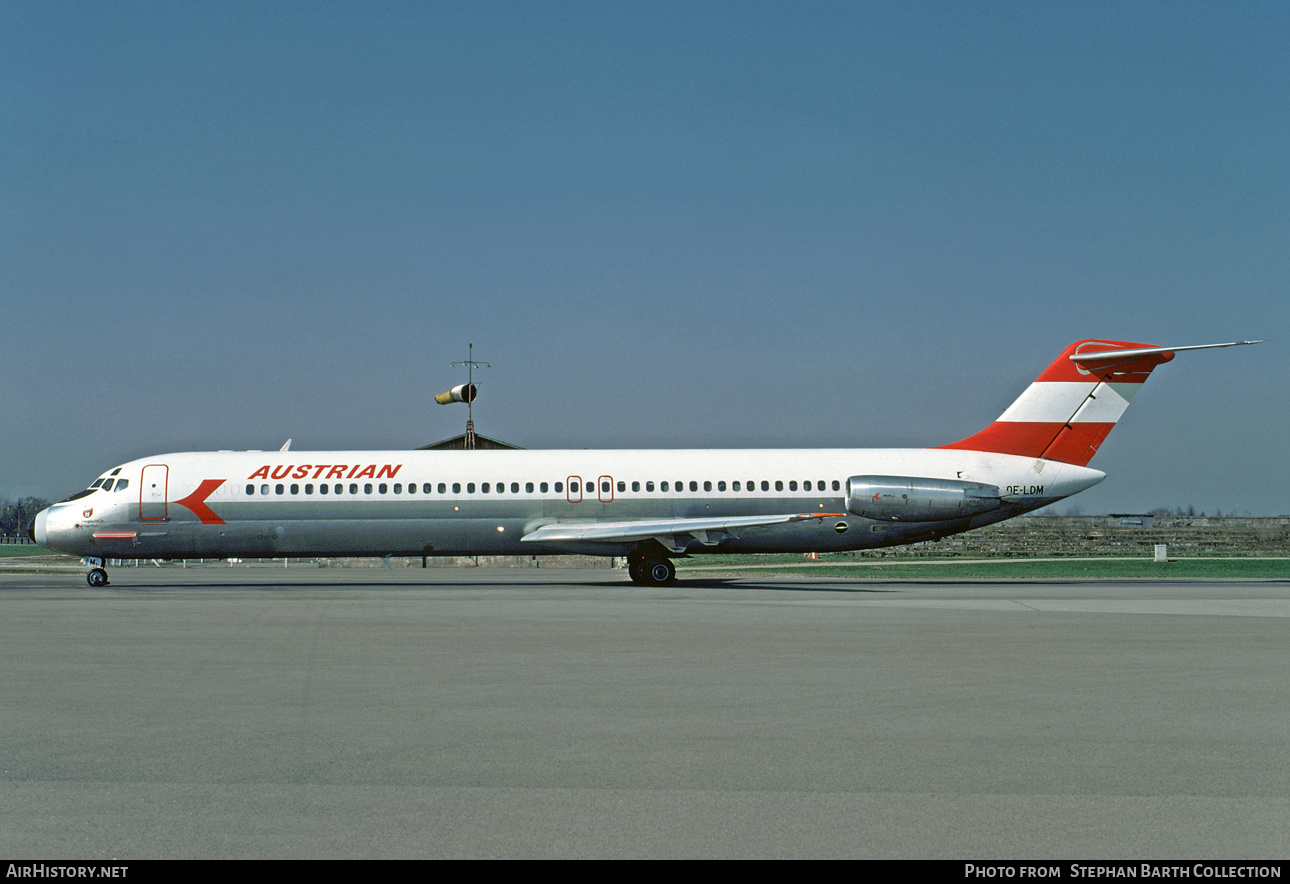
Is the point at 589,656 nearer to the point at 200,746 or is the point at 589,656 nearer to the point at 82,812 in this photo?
the point at 200,746

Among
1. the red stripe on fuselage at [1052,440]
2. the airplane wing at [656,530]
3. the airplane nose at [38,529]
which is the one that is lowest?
the airplane wing at [656,530]

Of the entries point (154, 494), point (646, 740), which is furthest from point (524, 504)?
point (646, 740)

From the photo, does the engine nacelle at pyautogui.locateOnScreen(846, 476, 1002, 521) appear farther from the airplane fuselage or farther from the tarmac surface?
the tarmac surface

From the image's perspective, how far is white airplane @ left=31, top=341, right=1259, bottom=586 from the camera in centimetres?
3072

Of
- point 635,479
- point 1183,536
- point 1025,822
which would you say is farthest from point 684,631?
point 1183,536

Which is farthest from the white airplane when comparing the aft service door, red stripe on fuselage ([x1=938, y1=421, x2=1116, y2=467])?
red stripe on fuselage ([x1=938, y1=421, x2=1116, y2=467])

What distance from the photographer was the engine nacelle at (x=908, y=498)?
3114cm

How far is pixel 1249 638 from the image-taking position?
15.0 metres

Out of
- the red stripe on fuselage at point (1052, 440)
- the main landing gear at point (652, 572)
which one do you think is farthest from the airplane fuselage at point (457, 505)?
the red stripe on fuselage at point (1052, 440)

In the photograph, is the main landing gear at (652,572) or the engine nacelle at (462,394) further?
the engine nacelle at (462,394)

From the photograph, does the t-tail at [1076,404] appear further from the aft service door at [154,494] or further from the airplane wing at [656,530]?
the aft service door at [154,494]

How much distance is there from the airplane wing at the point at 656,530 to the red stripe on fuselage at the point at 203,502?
8341 mm

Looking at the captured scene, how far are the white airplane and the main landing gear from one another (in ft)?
0.15
